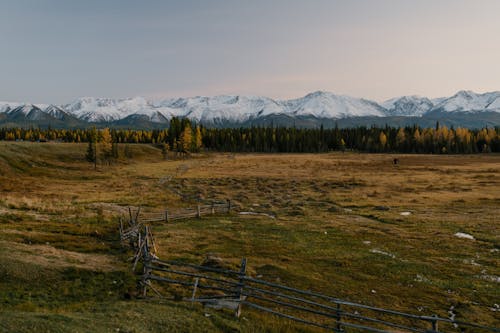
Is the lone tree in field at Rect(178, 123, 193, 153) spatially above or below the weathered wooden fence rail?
above

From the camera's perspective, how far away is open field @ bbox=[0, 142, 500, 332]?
14.4 m

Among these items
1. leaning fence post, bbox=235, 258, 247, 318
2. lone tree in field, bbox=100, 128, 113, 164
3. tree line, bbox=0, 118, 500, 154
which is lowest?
leaning fence post, bbox=235, 258, 247, 318

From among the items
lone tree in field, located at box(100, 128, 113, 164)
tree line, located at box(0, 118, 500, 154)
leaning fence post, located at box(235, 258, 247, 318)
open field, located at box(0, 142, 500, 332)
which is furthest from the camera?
tree line, located at box(0, 118, 500, 154)

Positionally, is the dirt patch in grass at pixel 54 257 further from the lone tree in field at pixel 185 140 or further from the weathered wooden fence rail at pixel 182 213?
the lone tree in field at pixel 185 140

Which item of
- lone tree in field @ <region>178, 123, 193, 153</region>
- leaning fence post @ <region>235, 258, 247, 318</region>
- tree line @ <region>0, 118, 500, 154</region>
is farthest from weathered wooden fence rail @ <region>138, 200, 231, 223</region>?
tree line @ <region>0, 118, 500, 154</region>

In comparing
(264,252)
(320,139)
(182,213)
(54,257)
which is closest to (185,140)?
(320,139)

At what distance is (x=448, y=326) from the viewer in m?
16.6

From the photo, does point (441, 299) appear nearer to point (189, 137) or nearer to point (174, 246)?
point (174, 246)

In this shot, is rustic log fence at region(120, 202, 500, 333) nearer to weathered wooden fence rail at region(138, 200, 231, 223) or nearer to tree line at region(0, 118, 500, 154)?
weathered wooden fence rail at region(138, 200, 231, 223)

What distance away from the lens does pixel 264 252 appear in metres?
26.0

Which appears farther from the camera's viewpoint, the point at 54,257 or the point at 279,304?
the point at 54,257

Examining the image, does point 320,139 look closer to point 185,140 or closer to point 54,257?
point 185,140

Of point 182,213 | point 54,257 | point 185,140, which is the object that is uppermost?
point 185,140

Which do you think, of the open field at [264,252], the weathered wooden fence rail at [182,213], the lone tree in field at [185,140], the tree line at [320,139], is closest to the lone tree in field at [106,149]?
the lone tree in field at [185,140]
